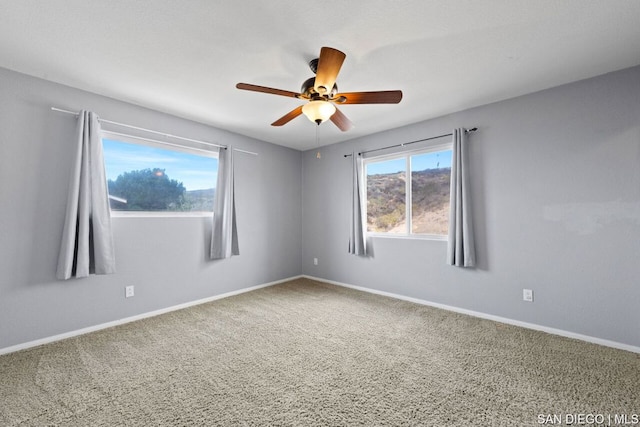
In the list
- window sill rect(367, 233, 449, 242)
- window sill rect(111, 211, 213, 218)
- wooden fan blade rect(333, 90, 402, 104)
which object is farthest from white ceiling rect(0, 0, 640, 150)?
window sill rect(367, 233, 449, 242)

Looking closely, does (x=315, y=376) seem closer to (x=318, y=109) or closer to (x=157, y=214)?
(x=318, y=109)

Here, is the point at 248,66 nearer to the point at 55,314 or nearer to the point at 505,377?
the point at 55,314

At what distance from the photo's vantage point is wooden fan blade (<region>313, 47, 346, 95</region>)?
167 cm

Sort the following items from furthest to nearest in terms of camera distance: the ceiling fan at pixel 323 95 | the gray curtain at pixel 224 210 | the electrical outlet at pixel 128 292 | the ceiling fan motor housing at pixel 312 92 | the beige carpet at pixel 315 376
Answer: the gray curtain at pixel 224 210 → the electrical outlet at pixel 128 292 → the ceiling fan motor housing at pixel 312 92 → the ceiling fan at pixel 323 95 → the beige carpet at pixel 315 376

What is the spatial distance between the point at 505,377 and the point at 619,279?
59.3 inches

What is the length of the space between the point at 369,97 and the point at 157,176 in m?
2.76

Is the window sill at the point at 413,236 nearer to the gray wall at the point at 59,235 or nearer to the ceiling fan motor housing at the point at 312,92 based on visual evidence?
the gray wall at the point at 59,235

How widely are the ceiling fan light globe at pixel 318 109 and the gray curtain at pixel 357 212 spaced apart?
2060 mm

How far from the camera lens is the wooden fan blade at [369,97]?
2047 millimetres

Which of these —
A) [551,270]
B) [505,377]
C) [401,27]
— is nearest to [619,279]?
[551,270]

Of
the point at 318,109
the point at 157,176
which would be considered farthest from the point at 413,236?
the point at 157,176

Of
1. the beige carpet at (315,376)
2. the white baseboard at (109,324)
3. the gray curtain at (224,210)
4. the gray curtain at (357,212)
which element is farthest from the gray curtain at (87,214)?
the gray curtain at (357,212)

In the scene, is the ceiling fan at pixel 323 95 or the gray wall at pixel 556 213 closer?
the ceiling fan at pixel 323 95

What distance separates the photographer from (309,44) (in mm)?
1991
